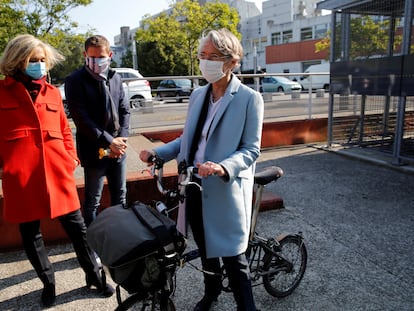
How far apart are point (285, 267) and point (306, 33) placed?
53.0 meters

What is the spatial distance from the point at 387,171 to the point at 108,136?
5.28 metres

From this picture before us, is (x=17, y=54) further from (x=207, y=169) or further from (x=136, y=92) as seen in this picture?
(x=136, y=92)

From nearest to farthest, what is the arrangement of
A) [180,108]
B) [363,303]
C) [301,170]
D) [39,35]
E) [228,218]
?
1. [228,218]
2. [363,303]
3. [301,170]
4. [180,108]
5. [39,35]

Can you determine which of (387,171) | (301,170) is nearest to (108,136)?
(301,170)

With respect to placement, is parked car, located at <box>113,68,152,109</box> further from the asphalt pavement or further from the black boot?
the black boot

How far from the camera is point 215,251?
2236 mm

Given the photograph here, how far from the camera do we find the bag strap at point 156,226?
1907 millimetres

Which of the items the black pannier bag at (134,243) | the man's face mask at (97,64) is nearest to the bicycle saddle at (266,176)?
the black pannier bag at (134,243)

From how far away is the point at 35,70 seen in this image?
107 inches

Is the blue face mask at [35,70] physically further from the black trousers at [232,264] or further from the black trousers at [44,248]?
the black trousers at [232,264]

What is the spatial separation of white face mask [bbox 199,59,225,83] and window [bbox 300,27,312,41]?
52.5 m

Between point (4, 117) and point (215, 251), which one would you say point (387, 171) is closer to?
point (215, 251)

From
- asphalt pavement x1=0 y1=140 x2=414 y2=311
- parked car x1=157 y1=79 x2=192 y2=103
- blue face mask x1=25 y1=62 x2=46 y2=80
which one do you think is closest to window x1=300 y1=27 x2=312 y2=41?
parked car x1=157 y1=79 x2=192 y2=103

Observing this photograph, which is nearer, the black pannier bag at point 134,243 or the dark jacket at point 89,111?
the black pannier bag at point 134,243
